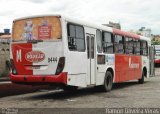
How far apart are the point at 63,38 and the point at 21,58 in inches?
70.9

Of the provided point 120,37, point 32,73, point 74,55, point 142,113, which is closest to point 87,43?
point 74,55

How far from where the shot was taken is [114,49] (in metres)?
19.7

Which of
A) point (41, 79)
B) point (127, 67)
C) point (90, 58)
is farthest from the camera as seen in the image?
point (127, 67)

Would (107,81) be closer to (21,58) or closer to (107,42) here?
(107,42)

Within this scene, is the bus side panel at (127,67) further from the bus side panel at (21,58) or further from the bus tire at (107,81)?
the bus side panel at (21,58)

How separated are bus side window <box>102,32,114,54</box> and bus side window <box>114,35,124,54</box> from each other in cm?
55

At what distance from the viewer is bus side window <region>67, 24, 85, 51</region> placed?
51.1 feet

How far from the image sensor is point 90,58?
17.0 m

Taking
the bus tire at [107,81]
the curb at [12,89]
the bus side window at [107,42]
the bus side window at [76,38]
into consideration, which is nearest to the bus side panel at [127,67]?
the bus side window at [107,42]

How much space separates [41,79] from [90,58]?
2.57m

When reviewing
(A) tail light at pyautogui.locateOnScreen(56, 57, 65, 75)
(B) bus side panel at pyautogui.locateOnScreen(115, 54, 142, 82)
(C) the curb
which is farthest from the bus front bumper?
(B) bus side panel at pyautogui.locateOnScreen(115, 54, 142, 82)

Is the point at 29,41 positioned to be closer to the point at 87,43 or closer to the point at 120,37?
the point at 87,43

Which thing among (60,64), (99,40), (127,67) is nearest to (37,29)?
(60,64)

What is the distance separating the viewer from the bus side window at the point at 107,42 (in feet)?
60.9
